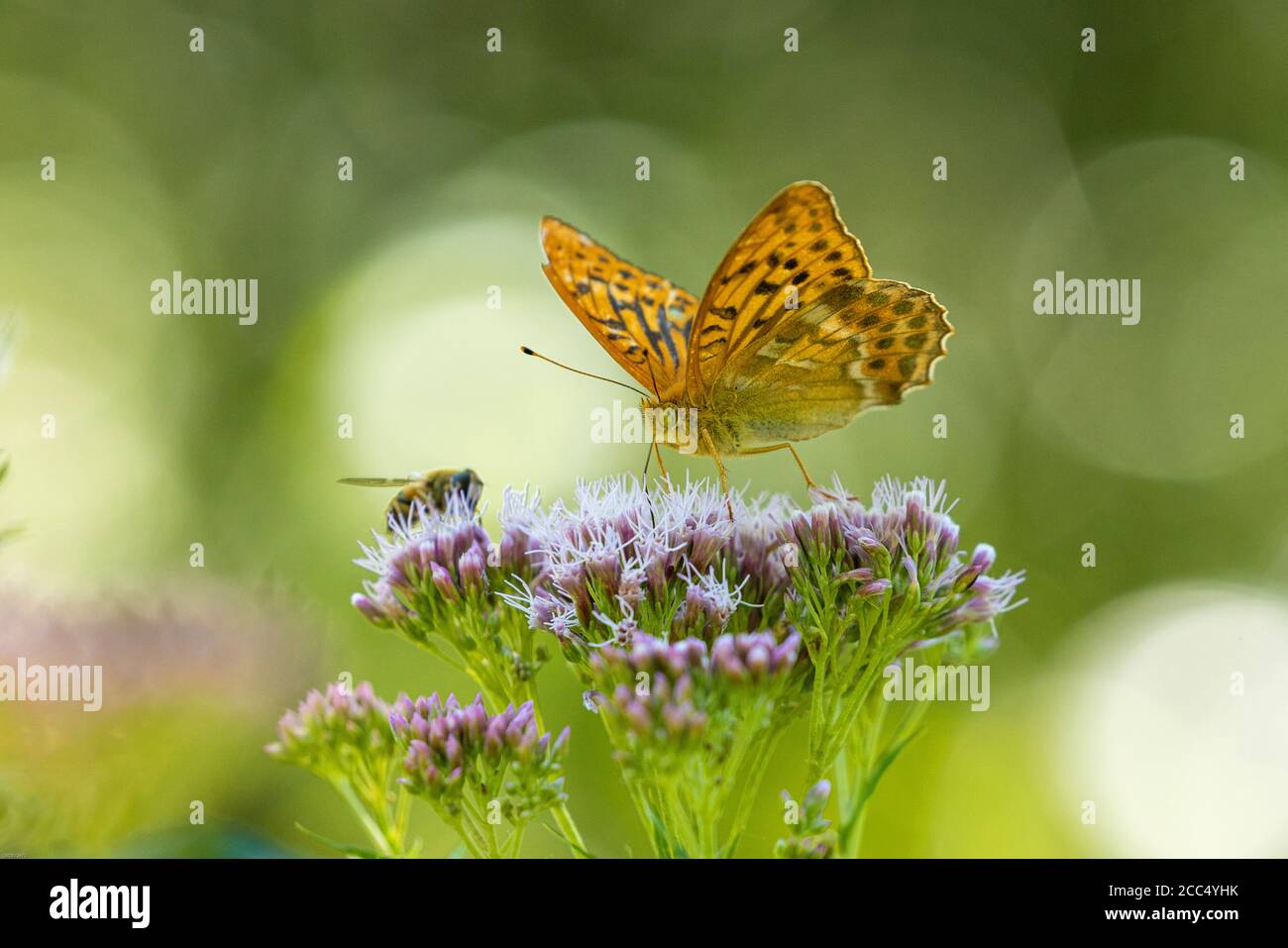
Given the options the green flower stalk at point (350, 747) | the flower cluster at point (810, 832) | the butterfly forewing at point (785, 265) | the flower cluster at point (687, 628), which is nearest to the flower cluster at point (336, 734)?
the green flower stalk at point (350, 747)

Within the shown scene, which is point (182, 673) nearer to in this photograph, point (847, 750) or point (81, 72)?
point (847, 750)

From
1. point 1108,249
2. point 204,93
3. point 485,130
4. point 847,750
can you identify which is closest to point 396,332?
point 485,130

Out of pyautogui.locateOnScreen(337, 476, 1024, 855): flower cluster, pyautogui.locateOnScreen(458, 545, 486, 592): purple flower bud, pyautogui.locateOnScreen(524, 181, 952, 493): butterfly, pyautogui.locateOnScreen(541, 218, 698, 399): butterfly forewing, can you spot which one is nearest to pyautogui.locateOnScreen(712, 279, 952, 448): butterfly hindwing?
pyautogui.locateOnScreen(524, 181, 952, 493): butterfly

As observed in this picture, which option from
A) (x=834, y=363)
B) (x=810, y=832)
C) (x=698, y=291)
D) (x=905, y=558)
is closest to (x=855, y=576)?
(x=905, y=558)

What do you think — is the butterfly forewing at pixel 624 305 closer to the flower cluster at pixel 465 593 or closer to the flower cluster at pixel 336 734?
the flower cluster at pixel 465 593

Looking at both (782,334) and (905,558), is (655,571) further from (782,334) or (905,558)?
(782,334)
